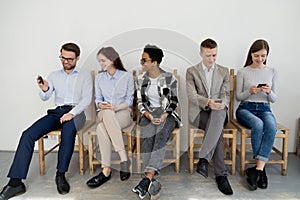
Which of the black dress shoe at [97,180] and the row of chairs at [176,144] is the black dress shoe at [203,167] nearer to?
the row of chairs at [176,144]

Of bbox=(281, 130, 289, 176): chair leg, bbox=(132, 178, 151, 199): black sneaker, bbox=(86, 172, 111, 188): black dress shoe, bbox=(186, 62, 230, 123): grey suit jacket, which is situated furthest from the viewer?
bbox=(186, 62, 230, 123): grey suit jacket

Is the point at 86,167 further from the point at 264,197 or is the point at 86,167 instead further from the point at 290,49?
the point at 290,49

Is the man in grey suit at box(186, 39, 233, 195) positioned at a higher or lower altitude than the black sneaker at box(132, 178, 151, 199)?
higher

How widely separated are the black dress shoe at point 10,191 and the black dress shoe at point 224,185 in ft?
4.61

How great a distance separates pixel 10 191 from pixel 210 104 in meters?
1.59

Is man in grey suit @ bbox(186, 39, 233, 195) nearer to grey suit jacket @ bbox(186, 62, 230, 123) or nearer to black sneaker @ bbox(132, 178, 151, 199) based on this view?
grey suit jacket @ bbox(186, 62, 230, 123)

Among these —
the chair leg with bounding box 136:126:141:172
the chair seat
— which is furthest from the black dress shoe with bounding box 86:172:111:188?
the chair seat

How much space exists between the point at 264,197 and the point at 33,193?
162 cm

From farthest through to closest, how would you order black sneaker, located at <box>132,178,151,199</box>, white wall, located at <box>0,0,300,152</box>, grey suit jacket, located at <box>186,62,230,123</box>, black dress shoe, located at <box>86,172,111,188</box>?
white wall, located at <box>0,0,300,152</box> → grey suit jacket, located at <box>186,62,230,123</box> → black dress shoe, located at <box>86,172,111,188</box> → black sneaker, located at <box>132,178,151,199</box>

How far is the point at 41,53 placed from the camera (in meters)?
3.24

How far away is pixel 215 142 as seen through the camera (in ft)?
8.47

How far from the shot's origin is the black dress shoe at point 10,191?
2354 millimetres

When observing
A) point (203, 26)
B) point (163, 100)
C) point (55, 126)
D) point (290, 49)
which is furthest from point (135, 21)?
point (290, 49)

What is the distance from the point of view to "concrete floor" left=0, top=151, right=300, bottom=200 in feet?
7.85
